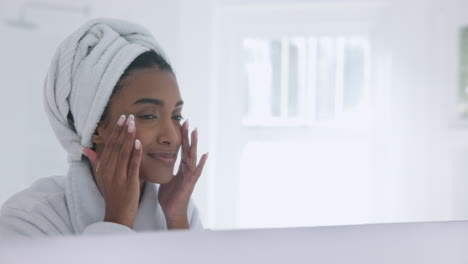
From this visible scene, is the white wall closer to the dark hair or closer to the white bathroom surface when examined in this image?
the white bathroom surface

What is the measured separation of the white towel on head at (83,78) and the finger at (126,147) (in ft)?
0.08

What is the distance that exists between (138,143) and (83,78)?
6 centimetres

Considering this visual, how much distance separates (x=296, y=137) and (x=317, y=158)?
31 mm

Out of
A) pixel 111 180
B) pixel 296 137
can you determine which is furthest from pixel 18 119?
pixel 296 137

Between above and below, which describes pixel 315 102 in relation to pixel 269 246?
above

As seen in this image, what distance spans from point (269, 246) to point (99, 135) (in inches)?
6.5

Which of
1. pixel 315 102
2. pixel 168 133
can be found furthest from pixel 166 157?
pixel 315 102

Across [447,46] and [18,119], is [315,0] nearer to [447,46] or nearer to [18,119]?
[447,46]

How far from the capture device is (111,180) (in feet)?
1.10

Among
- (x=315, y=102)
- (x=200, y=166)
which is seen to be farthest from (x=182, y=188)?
(x=315, y=102)

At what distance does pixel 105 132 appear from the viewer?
1.06 feet

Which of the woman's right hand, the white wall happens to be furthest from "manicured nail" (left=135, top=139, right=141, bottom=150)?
the white wall

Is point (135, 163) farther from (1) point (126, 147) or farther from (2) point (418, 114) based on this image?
(2) point (418, 114)

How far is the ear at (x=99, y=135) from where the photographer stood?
0.32 m
